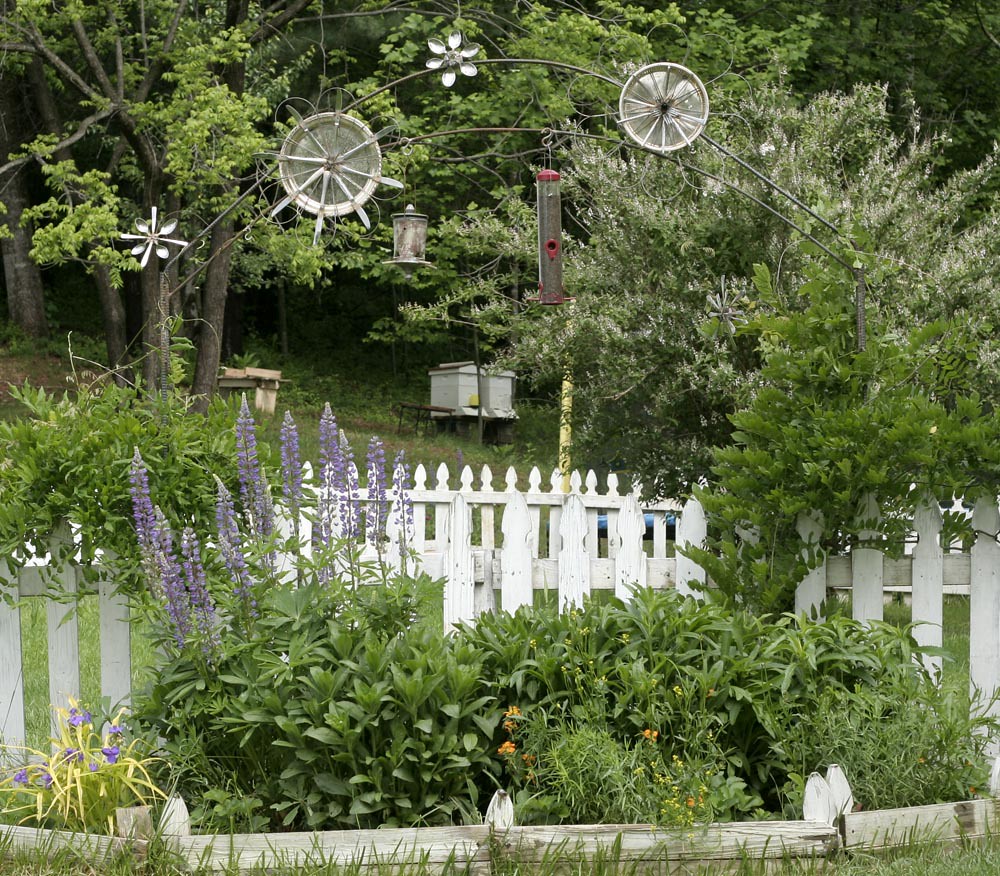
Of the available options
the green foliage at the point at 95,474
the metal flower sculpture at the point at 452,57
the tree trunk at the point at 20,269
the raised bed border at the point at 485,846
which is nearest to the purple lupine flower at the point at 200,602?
the green foliage at the point at 95,474

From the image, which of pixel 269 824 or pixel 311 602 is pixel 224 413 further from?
pixel 269 824

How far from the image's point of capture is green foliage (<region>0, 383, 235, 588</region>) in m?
3.97

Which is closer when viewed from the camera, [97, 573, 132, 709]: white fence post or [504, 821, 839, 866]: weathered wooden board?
[504, 821, 839, 866]: weathered wooden board

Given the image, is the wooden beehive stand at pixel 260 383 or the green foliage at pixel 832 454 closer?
the green foliage at pixel 832 454

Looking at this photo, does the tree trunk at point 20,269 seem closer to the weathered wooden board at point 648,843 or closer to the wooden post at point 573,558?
Answer: the wooden post at point 573,558

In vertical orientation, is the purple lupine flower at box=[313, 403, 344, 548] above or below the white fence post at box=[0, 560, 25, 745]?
above

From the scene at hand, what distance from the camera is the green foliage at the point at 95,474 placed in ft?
13.0

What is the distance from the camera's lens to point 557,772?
3.31 m

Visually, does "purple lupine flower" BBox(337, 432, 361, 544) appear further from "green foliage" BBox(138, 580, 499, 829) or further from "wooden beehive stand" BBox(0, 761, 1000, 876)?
"wooden beehive stand" BBox(0, 761, 1000, 876)

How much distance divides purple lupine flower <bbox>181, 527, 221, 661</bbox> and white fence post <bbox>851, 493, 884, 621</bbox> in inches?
94.6

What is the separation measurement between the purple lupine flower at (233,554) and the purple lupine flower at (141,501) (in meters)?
0.22

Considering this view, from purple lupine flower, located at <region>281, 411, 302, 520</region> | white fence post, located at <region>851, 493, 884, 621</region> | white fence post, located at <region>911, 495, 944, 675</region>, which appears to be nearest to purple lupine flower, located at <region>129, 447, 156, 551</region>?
purple lupine flower, located at <region>281, 411, 302, 520</region>

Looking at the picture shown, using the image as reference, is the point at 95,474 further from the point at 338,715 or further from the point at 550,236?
the point at 550,236

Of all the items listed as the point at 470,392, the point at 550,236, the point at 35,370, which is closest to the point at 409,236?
the point at 550,236
